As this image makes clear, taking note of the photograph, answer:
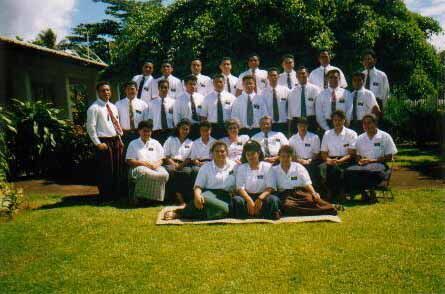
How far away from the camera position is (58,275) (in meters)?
4.32

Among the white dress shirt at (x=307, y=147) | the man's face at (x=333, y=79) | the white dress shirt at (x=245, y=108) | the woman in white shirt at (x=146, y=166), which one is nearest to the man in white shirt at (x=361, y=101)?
the man's face at (x=333, y=79)

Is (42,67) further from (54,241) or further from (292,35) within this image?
(54,241)

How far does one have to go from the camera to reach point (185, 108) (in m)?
8.38

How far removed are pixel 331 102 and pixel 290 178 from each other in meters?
2.19

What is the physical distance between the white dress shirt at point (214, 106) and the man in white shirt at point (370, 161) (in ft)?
8.26

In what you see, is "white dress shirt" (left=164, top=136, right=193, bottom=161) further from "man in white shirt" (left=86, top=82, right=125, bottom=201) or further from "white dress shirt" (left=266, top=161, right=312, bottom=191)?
"white dress shirt" (left=266, top=161, right=312, bottom=191)

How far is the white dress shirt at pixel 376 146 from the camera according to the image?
720 cm

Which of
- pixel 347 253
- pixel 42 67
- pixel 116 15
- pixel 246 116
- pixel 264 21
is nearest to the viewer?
pixel 347 253

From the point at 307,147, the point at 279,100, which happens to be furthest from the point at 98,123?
the point at 307,147

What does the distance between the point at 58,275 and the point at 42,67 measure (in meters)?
12.5

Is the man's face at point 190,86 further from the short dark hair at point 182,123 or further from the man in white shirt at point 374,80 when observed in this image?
the man in white shirt at point 374,80

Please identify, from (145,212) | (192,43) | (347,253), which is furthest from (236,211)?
(192,43)

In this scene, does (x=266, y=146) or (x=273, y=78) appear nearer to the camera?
(x=266, y=146)

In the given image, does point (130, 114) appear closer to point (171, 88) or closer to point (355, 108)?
point (171, 88)
